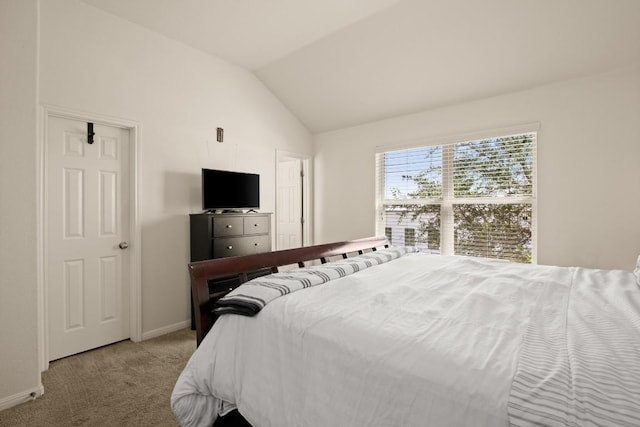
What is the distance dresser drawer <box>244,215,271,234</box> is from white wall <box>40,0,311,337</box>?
1.89 ft

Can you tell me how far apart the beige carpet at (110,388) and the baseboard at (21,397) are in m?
0.03

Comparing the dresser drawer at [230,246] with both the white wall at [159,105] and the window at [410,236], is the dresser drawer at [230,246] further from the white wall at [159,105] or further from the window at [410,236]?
the window at [410,236]

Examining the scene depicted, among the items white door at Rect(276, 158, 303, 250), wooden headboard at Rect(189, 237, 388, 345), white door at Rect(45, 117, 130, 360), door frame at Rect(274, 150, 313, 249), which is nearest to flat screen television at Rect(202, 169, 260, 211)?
white door at Rect(45, 117, 130, 360)

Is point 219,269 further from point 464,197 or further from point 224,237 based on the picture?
point 464,197

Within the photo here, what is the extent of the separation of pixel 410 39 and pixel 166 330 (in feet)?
12.4

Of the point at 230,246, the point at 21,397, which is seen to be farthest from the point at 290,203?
the point at 21,397

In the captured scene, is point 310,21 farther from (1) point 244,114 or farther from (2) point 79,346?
(2) point 79,346

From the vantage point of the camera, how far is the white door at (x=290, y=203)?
15.4ft

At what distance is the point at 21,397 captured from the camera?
201 centimetres

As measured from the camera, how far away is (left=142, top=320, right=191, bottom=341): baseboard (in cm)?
307

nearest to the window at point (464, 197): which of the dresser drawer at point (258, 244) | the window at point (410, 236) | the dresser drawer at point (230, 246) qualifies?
the window at point (410, 236)

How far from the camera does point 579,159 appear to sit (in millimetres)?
2998

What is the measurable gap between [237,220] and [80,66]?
188 centimetres

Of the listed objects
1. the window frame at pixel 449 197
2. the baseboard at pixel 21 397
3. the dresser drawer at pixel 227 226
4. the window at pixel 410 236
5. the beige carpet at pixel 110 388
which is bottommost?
the beige carpet at pixel 110 388
